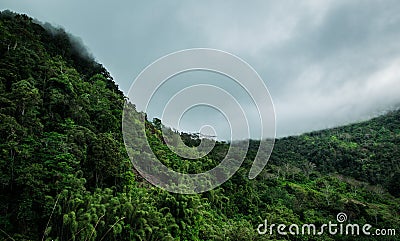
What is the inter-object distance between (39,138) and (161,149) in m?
10.9

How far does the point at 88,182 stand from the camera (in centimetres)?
1706

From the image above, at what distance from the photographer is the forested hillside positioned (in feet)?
43.4

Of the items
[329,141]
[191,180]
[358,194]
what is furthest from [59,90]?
[329,141]

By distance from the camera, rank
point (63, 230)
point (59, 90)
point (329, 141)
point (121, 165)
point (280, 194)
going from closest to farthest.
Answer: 1. point (63, 230)
2. point (121, 165)
3. point (59, 90)
4. point (280, 194)
5. point (329, 141)

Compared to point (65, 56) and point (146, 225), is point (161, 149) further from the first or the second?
point (65, 56)

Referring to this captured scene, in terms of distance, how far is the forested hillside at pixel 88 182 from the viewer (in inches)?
521

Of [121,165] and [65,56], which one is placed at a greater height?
[65,56]

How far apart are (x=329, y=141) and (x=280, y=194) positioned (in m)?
36.3

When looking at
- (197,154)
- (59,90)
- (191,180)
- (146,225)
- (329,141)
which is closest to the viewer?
(146,225)

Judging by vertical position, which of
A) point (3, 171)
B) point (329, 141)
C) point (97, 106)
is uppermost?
point (329, 141)

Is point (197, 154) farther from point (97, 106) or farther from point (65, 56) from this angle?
point (65, 56)

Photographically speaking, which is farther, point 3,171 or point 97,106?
point 97,106

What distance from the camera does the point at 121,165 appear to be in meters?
18.3

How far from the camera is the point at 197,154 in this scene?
25078 millimetres
